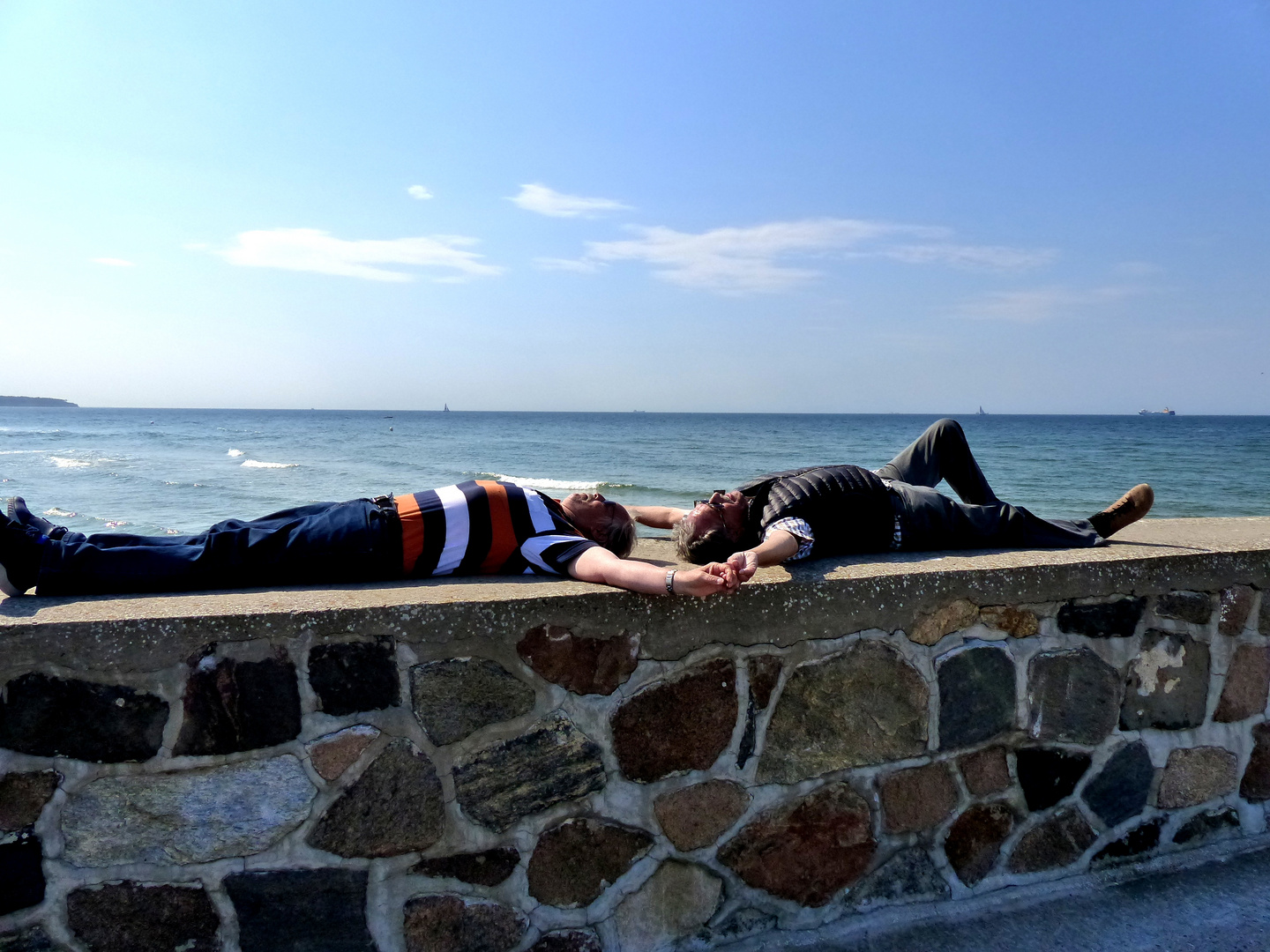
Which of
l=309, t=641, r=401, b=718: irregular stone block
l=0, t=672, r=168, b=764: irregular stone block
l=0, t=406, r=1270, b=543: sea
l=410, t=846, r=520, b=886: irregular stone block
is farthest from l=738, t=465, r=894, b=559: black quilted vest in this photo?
l=0, t=406, r=1270, b=543: sea

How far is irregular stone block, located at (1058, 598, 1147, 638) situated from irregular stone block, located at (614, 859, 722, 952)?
45.9 inches

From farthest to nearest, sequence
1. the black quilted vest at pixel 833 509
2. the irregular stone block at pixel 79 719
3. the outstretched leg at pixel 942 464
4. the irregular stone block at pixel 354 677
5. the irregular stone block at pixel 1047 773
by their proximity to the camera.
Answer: the outstretched leg at pixel 942 464 < the black quilted vest at pixel 833 509 < the irregular stone block at pixel 1047 773 < the irregular stone block at pixel 354 677 < the irregular stone block at pixel 79 719

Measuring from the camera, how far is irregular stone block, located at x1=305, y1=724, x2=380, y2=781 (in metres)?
1.81

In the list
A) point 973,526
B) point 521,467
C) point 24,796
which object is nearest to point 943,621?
point 973,526

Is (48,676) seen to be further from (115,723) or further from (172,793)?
(172,793)

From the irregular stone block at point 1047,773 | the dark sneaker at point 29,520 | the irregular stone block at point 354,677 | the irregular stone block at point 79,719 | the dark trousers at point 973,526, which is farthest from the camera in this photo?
the dark trousers at point 973,526

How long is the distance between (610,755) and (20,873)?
1.21 meters

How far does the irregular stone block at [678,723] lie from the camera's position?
1986 millimetres

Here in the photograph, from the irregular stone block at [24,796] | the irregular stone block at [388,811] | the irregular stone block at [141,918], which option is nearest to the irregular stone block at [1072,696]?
Result: the irregular stone block at [388,811]

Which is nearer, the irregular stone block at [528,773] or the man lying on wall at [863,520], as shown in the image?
the irregular stone block at [528,773]

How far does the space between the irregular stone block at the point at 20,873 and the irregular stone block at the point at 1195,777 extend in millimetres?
2818

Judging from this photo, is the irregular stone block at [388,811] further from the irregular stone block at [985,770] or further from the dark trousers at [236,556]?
the irregular stone block at [985,770]

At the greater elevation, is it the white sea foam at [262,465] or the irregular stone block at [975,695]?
the irregular stone block at [975,695]

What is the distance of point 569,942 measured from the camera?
2.00 m
